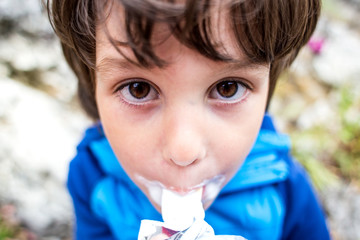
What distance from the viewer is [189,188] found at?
82cm

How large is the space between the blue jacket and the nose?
1.43 ft

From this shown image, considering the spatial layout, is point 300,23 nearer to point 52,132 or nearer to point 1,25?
point 52,132

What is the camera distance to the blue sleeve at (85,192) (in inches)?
50.5

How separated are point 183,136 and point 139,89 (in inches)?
5.8

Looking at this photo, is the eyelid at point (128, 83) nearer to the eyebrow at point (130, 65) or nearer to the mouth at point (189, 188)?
the eyebrow at point (130, 65)

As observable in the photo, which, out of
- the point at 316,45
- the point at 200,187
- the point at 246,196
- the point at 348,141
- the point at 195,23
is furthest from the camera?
the point at 316,45

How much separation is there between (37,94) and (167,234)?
4.89 ft

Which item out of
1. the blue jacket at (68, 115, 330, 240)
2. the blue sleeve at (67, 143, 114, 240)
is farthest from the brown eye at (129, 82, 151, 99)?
the blue sleeve at (67, 143, 114, 240)

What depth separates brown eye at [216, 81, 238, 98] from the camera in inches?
29.4

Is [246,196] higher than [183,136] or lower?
higher

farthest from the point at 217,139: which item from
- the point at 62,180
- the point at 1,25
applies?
the point at 1,25

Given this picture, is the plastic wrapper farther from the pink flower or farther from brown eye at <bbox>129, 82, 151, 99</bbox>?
the pink flower

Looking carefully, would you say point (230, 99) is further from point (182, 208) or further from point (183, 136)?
point (182, 208)

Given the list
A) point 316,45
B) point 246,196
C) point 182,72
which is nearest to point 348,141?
point 316,45
